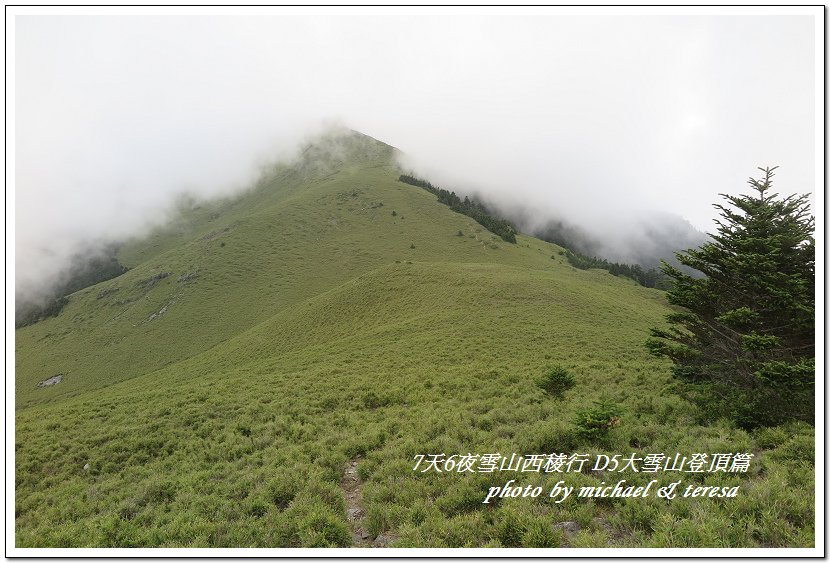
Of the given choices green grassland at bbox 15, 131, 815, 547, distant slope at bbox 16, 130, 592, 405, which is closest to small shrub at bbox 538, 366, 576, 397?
green grassland at bbox 15, 131, 815, 547

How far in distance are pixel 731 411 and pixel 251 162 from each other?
644 ft

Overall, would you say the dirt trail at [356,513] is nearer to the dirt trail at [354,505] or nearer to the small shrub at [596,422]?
the dirt trail at [354,505]

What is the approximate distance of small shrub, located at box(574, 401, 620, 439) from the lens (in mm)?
9047

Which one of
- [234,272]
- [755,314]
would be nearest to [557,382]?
[755,314]

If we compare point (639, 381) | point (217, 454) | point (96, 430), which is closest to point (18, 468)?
point (96, 430)

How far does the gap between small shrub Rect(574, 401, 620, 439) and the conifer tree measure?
3.37 metres

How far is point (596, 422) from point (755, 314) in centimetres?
569

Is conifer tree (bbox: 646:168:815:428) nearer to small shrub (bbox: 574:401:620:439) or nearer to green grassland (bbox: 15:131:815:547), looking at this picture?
green grassland (bbox: 15:131:815:547)

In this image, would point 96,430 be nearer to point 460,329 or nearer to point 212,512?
point 212,512

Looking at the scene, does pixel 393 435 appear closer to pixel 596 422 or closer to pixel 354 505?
pixel 354 505

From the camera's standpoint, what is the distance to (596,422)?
356 inches

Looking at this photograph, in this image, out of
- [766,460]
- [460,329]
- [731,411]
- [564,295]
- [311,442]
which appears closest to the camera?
[766,460]

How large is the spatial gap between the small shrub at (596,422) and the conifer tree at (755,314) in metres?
3.37

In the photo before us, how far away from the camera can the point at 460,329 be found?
93.7 ft
